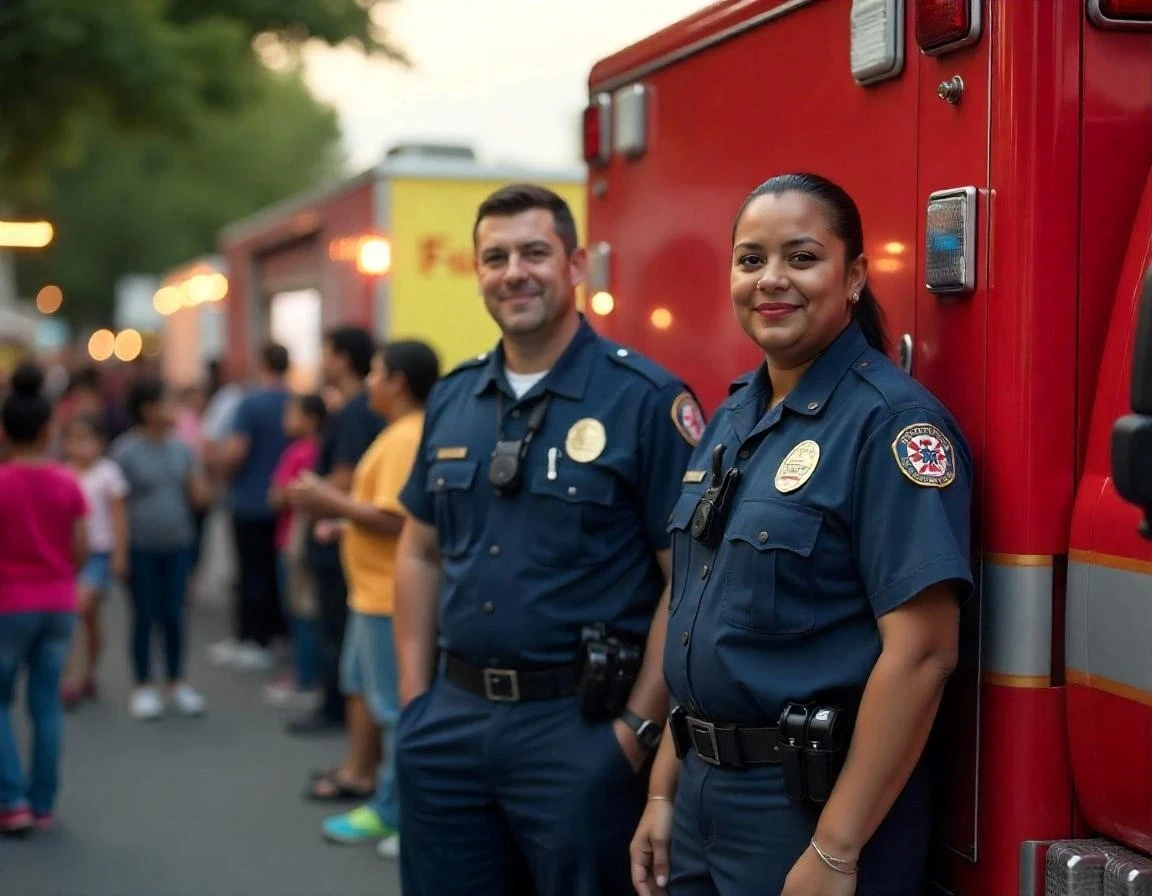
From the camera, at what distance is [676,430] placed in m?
3.75

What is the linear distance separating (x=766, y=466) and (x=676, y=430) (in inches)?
32.6

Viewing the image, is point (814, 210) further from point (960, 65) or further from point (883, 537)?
point (883, 537)

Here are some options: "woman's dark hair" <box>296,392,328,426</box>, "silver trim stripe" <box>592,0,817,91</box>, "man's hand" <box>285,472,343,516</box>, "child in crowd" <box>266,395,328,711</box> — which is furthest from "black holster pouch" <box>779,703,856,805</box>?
"woman's dark hair" <box>296,392,328,426</box>

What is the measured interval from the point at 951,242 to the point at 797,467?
1.62 ft

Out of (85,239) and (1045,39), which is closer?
(1045,39)

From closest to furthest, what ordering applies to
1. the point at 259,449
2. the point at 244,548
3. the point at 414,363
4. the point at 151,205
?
the point at 414,363 < the point at 259,449 < the point at 244,548 < the point at 151,205

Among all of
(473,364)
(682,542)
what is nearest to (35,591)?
(473,364)

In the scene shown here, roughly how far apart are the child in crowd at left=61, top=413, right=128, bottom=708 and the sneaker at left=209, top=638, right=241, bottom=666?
1344 mm

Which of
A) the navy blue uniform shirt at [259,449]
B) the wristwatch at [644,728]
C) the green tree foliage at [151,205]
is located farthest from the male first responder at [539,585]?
the green tree foliage at [151,205]

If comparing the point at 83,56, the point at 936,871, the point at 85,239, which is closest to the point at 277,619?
the point at 83,56

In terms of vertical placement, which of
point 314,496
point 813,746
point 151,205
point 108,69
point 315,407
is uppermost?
point 151,205

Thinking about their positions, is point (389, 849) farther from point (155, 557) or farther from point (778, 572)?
point (778, 572)

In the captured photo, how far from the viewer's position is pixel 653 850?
10.6 ft

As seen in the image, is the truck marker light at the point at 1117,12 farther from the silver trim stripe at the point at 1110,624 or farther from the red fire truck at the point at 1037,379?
the silver trim stripe at the point at 1110,624
